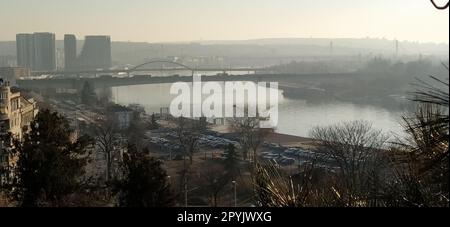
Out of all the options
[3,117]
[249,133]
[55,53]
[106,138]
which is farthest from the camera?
[55,53]

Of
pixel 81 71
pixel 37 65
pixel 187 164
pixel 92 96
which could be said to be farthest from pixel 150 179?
pixel 81 71

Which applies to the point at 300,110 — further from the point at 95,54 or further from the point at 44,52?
the point at 44,52

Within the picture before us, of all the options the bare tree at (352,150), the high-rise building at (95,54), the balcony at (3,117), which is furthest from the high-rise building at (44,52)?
the bare tree at (352,150)

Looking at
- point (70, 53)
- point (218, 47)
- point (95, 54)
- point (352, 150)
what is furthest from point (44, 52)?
→ point (352, 150)

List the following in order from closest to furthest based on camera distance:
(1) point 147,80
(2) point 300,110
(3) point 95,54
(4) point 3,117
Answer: (4) point 3,117 → (2) point 300,110 → (3) point 95,54 → (1) point 147,80

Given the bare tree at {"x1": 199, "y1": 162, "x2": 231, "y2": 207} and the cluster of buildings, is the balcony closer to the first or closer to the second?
the bare tree at {"x1": 199, "y1": 162, "x2": 231, "y2": 207}
